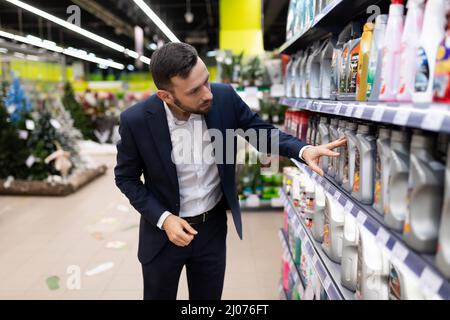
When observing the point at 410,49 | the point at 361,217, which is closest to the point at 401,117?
the point at 410,49

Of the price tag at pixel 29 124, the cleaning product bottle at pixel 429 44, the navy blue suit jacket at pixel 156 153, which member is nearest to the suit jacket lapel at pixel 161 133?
the navy blue suit jacket at pixel 156 153

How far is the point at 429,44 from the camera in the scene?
98cm

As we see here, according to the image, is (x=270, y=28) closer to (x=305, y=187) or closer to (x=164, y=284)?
(x=305, y=187)

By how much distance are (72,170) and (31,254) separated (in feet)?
9.72

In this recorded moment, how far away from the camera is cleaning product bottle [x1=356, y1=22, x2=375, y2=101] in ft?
4.49

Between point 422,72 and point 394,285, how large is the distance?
0.66 m

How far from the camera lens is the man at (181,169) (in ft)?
5.20

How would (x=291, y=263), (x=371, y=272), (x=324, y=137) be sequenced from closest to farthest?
(x=371, y=272) < (x=324, y=137) < (x=291, y=263)

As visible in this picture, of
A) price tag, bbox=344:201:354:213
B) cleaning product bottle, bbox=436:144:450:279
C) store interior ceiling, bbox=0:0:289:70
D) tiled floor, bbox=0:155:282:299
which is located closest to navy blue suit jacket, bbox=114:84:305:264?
price tag, bbox=344:201:354:213

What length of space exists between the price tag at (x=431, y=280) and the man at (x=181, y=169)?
70 cm

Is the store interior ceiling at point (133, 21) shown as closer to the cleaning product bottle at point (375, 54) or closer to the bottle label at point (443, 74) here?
the cleaning product bottle at point (375, 54)

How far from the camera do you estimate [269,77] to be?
5137 millimetres

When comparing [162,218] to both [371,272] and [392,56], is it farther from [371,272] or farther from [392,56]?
[392,56]

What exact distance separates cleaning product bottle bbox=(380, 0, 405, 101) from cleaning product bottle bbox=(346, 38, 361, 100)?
0.31 m
